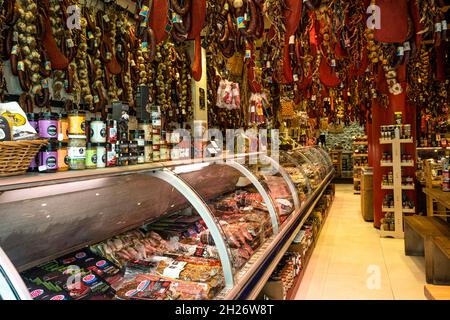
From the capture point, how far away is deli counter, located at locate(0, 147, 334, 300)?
1.76 m

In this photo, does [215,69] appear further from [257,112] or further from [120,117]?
[120,117]

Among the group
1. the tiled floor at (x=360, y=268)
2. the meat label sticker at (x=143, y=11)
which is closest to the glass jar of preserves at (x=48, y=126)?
the meat label sticker at (x=143, y=11)

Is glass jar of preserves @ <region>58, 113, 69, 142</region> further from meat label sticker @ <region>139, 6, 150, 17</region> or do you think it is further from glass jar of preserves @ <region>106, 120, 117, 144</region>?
meat label sticker @ <region>139, 6, 150, 17</region>

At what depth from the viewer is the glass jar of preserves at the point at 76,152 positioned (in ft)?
5.86

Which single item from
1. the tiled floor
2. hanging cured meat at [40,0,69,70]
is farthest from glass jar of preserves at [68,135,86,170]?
the tiled floor

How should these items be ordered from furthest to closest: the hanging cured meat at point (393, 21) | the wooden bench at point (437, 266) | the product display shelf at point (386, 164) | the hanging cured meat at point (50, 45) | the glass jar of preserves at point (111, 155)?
the product display shelf at point (386, 164) < the wooden bench at point (437, 266) < the hanging cured meat at point (50, 45) < the hanging cured meat at point (393, 21) < the glass jar of preserves at point (111, 155)

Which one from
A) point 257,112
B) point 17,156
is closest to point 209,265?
point 17,156

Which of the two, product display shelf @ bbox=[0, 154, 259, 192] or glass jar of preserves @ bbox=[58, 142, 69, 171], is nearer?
product display shelf @ bbox=[0, 154, 259, 192]

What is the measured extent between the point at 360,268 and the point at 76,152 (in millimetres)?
4243

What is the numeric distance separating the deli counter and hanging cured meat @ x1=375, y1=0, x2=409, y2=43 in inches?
61.7

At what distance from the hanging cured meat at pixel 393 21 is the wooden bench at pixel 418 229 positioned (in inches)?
129

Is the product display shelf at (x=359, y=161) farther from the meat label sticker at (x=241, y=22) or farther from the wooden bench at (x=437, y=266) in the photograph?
the meat label sticker at (x=241, y=22)

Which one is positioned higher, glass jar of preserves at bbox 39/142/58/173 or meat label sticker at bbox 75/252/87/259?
glass jar of preserves at bbox 39/142/58/173

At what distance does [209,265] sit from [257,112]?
155 inches
